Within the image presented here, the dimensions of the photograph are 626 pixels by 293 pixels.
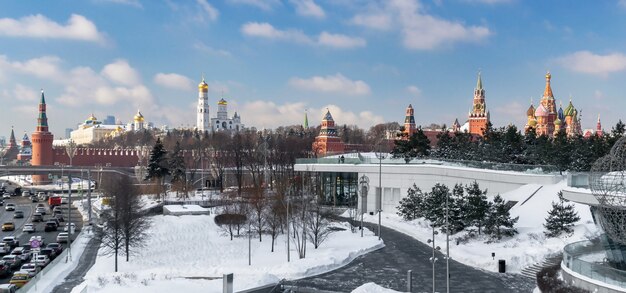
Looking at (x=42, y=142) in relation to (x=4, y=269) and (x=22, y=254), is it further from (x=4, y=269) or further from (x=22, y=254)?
(x=4, y=269)

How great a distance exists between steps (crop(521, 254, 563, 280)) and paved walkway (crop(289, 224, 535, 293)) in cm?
41

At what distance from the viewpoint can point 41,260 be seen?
112ft

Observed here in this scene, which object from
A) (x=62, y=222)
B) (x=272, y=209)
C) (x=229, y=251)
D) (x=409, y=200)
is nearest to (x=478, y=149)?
(x=409, y=200)

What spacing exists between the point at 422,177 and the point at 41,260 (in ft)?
99.4

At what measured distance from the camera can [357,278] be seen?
26891 millimetres

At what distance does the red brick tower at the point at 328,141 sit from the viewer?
9500 cm

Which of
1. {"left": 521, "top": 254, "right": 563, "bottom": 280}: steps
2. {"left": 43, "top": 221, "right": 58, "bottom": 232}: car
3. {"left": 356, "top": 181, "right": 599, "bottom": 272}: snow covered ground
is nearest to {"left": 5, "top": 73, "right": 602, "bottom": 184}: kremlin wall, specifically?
{"left": 43, "top": 221, "right": 58, "bottom": 232}: car

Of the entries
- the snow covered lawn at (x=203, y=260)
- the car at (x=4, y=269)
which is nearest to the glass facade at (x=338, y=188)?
the snow covered lawn at (x=203, y=260)

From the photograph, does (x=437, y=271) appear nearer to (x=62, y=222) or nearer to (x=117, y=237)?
(x=117, y=237)

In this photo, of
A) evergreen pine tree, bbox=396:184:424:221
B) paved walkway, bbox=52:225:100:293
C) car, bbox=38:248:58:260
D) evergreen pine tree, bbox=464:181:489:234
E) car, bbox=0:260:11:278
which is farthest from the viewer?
evergreen pine tree, bbox=396:184:424:221

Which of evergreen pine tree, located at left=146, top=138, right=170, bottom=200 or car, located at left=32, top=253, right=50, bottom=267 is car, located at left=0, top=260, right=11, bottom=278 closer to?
car, located at left=32, top=253, right=50, bottom=267

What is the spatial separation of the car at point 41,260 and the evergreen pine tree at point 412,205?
25.7 meters

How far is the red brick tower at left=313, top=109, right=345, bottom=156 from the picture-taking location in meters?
95.0

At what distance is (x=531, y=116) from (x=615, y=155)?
9930cm
